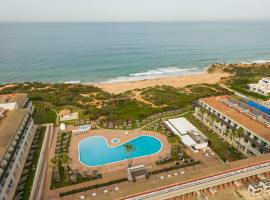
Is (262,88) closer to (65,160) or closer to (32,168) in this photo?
(65,160)

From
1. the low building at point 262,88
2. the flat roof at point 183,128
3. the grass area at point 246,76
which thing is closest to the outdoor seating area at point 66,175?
the flat roof at point 183,128

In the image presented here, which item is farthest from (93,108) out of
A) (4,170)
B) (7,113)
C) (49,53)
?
(49,53)

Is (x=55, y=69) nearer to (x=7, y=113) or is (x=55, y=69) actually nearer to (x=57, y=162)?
(x=7, y=113)

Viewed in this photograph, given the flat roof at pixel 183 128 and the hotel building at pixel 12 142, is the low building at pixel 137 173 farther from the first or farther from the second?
the hotel building at pixel 12 142

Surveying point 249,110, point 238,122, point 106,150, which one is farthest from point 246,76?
point 106,150

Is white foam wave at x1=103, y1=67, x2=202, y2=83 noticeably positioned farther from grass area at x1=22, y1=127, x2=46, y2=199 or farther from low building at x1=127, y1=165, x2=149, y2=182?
low building at x1=127, y1=165, x2=149, y2=182

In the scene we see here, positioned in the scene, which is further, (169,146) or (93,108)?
(93,108)

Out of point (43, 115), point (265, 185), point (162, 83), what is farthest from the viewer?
point (162, 83)

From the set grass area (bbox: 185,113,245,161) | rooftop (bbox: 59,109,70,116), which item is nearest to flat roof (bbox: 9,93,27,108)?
rooftop (bbox: 59,109,70,116)
